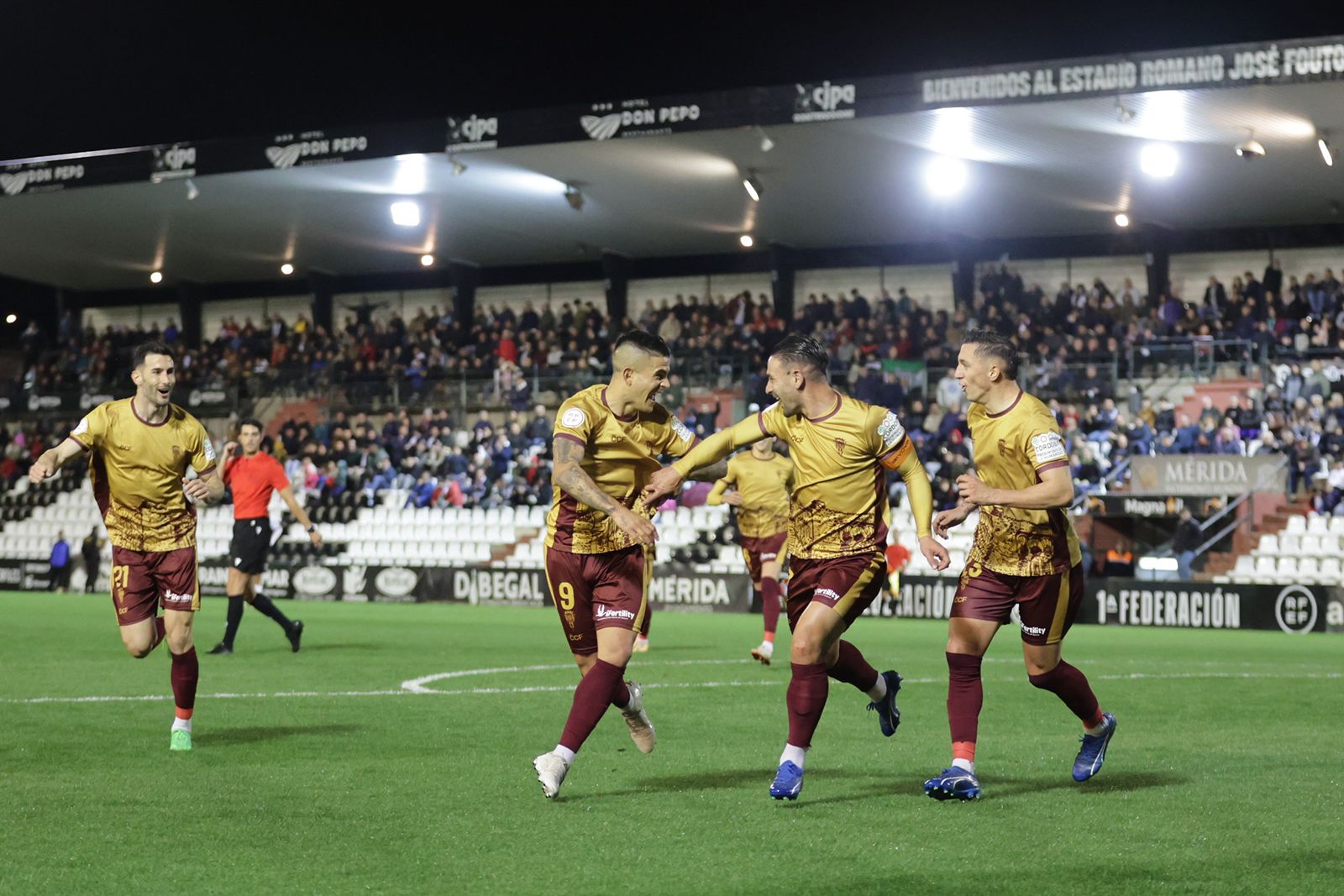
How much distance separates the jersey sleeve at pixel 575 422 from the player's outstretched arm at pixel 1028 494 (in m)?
1.84

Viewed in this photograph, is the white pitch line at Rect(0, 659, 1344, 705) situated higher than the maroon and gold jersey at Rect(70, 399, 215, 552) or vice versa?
the maroon and gold jersey at Rect(70, 399, 215, 552)

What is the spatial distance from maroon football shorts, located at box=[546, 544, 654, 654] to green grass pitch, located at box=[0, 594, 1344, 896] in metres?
0.79

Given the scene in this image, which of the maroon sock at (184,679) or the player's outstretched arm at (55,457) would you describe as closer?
the player's outstretched arm at (55,457)

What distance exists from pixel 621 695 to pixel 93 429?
3.68m

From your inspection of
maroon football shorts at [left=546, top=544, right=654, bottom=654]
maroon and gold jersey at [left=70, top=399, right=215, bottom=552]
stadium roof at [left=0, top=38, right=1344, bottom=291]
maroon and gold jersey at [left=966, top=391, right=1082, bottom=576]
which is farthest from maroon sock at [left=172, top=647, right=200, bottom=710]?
stadium roof at [left=0, top=38, right=1344, bottom=291]

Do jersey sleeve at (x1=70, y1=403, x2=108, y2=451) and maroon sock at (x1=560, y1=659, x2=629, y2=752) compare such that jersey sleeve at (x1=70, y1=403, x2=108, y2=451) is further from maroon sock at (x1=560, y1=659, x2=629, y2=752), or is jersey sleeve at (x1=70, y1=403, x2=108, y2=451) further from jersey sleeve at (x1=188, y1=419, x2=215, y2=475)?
maroon sock at (x1=560, y1=659, x2=629, y2=752)

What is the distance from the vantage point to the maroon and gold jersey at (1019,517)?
295 inches

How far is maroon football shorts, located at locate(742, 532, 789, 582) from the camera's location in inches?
635

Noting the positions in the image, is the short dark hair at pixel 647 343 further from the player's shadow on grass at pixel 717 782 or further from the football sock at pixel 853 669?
the player's shadow on grass at pixel 717 782

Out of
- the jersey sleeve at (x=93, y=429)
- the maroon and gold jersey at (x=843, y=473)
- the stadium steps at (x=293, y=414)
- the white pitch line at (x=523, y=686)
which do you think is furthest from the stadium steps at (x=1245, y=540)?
the stadium steps at (x=293, y=414)

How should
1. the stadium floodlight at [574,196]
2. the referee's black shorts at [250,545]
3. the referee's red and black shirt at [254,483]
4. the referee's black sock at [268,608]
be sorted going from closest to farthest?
the referee's black shorts at [250,545] → the referee's red and black shirt at [254,483] → the referee's black sock at [268,608] → the stadium floodlight at [574,196]

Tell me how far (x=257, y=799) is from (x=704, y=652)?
10.4 meters

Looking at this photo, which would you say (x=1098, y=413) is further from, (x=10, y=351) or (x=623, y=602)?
(x=10, y=351)

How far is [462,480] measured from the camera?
33.9 metres
